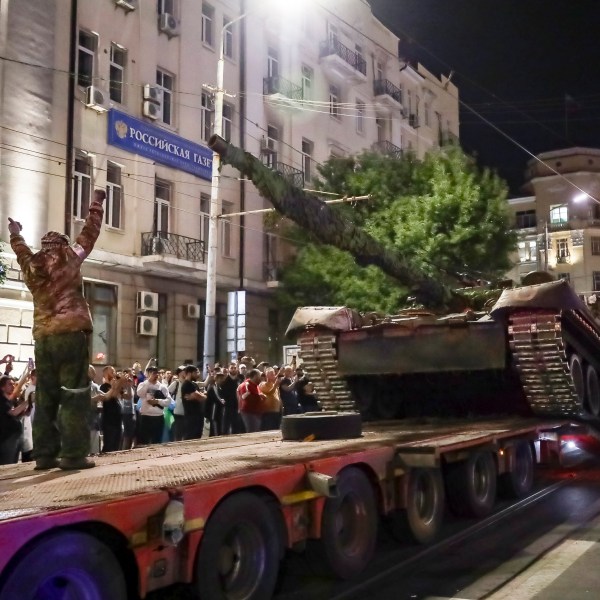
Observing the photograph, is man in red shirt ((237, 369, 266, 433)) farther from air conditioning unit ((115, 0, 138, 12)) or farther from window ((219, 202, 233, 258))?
air conditioning unit ((115, 0, 138, 12))

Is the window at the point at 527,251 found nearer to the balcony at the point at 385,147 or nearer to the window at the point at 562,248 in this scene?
the window at the point at 562,248

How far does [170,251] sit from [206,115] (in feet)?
15.6

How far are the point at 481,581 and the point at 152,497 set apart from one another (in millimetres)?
2832

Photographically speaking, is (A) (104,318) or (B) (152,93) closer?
(A) (104,318)

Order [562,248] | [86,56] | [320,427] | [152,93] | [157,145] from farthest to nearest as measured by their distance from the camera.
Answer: [562,248] → [157,145] → [152,93] → [86,56] → [320,427]

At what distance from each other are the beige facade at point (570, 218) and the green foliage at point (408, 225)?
79.7ft

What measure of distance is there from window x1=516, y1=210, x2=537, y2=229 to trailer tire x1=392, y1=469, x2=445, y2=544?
48.9 meters

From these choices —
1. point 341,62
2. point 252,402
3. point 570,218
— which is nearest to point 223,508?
point 252,402

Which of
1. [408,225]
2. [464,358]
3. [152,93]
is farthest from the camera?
[408,225]

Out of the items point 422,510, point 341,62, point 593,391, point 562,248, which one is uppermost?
point 341,62

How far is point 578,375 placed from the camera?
11.3m

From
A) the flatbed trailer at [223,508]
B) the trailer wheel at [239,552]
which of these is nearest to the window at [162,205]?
the flatbed trailer at [223,508]

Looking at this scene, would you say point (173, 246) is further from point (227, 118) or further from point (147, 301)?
point (227, 118)

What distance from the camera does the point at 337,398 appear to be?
12.3 meters
